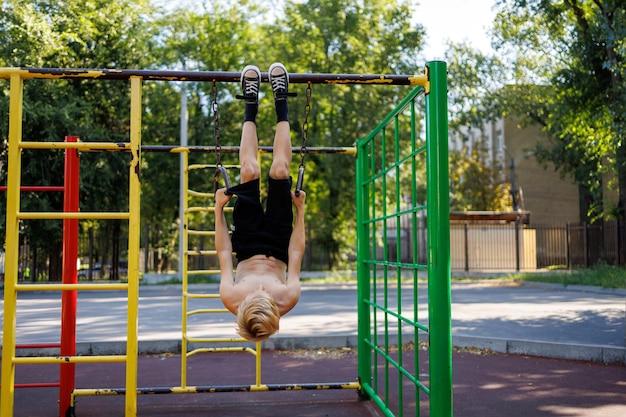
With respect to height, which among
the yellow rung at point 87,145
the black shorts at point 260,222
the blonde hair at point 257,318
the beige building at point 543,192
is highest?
the beige building at point 543,192

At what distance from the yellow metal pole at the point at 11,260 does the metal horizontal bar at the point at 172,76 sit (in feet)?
0.37

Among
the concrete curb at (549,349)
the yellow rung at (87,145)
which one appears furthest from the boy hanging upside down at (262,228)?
the concrete curb at (549,349)

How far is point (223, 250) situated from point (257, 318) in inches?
23.2

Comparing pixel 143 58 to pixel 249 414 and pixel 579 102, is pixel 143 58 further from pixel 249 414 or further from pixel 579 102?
pixel 249 414

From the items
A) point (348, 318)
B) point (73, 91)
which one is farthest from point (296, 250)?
point (73, 91)

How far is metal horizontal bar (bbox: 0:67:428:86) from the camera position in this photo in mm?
3482

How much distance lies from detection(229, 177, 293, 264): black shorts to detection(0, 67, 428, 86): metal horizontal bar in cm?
76

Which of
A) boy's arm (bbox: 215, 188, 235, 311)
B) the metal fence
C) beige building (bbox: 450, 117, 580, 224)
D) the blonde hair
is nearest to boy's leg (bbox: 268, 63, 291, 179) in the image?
boy's arm (bbox: 215, 188, 235, 311)

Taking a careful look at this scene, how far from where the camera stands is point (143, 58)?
2294 centimetres

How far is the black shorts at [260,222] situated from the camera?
4.07m

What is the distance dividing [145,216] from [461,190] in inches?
662

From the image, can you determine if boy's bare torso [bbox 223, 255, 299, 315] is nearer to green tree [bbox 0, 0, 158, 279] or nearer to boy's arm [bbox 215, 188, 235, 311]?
boy's arm [bbox 215, 188, 235, 311]

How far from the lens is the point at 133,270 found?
343 centimetres

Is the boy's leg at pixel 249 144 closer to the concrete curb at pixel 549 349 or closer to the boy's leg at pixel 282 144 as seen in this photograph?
the boy's leg at pixel 282 144
